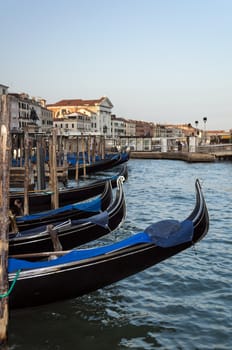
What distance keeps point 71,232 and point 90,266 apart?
1.18 meters

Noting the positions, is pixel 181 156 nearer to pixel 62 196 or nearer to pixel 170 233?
pixel 62 196

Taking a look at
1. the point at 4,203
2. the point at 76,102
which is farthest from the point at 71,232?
the point at 76,102

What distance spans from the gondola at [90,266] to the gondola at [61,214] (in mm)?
1692

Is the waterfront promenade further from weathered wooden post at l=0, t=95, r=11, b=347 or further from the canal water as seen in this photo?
weathered wooden post at l=0, t=95, r=11, b=347

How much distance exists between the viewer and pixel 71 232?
4680 mm

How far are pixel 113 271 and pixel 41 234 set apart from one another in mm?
1148

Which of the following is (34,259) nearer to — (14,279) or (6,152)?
(14,279)

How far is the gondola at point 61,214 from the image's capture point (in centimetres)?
547

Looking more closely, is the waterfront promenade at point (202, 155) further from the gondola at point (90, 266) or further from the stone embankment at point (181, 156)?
the gondola at point (90, 266)

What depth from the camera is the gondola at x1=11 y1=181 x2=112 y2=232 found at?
17.9 ft

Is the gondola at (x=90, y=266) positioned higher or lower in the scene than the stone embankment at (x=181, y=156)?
lower

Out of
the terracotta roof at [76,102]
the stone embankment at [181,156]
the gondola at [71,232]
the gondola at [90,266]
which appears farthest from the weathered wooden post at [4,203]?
the terracotta roof at [76,102]

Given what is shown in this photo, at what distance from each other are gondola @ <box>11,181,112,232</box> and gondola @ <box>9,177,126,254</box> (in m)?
0.72

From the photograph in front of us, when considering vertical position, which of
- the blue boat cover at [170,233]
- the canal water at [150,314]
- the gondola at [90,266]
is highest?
the blue boat cover at [170,233]
